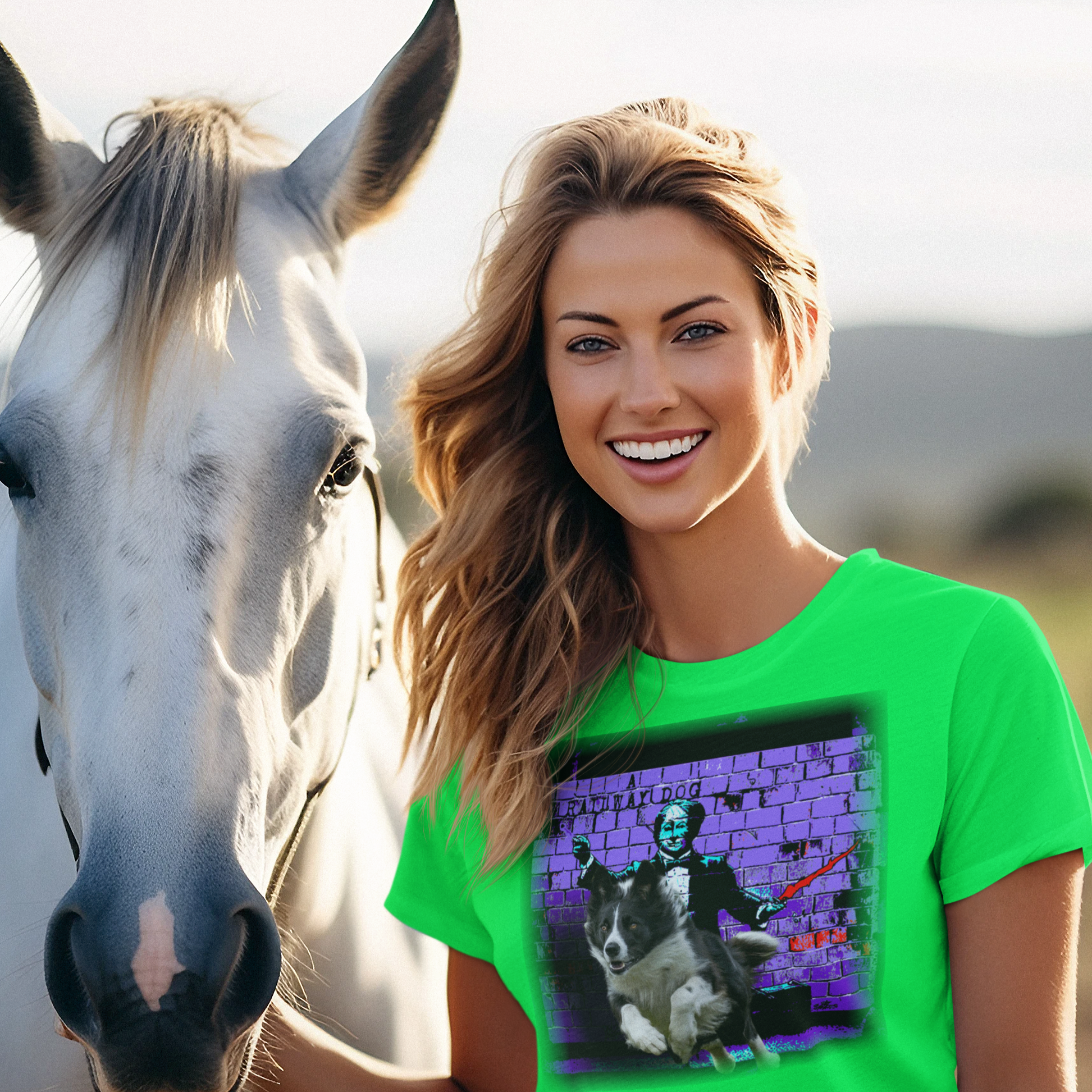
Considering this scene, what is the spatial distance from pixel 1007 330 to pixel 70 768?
6892 cm

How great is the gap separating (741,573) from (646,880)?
45 centimetres

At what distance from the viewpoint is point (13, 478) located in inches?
64.3

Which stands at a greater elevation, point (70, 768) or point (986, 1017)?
point (70, 768)

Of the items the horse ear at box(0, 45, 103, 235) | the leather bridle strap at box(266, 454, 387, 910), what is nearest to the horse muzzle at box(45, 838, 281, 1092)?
the leather bridle strap at box(266, 454, 387, 910)

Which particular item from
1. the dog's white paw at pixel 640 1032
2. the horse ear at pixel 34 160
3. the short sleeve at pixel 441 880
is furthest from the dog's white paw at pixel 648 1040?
the horse ear at pixel 34 160

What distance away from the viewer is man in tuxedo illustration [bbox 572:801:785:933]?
143 cm

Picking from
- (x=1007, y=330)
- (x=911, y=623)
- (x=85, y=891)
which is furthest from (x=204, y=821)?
(x=1007, y=330)

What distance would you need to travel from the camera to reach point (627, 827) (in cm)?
153

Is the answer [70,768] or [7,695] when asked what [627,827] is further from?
[7,695]

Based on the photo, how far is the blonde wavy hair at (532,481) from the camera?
63.7 inches

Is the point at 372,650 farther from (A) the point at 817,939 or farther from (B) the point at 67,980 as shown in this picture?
(A) the point at 817,939

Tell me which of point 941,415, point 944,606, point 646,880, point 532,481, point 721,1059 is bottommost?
point 721,1059

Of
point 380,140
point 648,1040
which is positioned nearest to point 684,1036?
point 648,1040

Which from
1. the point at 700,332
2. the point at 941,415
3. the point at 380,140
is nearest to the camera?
the point at 700,332
